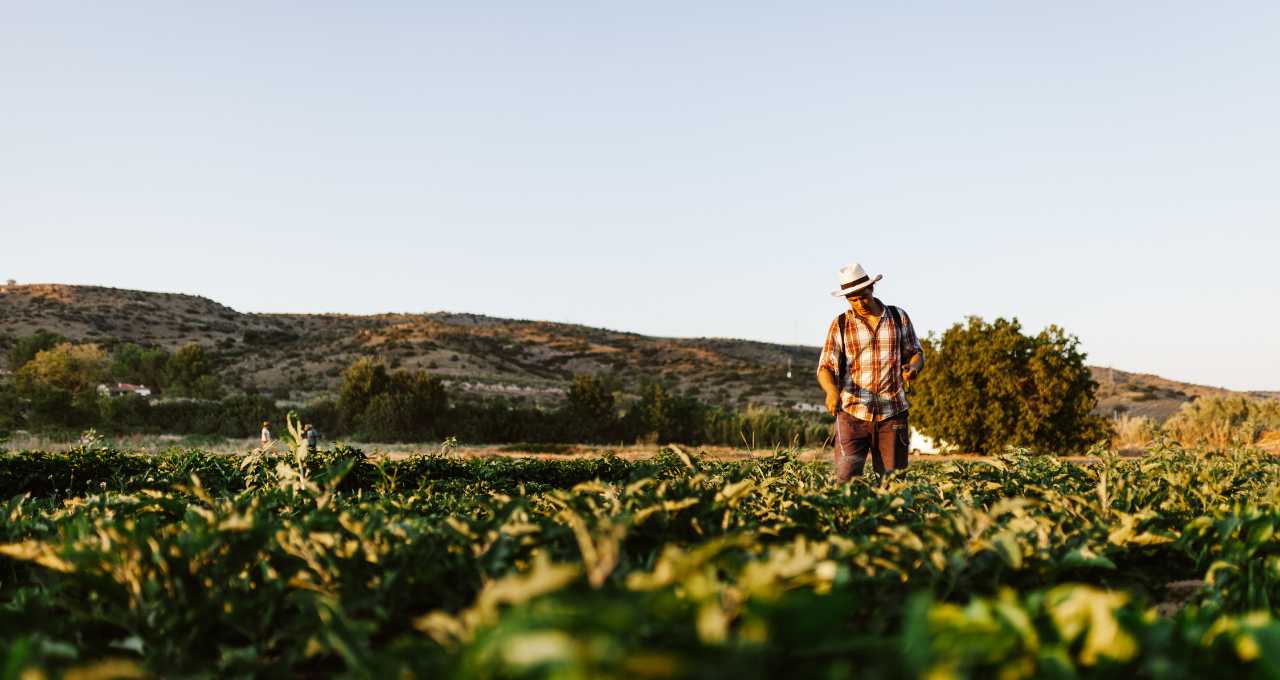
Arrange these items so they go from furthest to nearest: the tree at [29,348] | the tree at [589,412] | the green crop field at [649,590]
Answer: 1. the tree at [29,348]
2. the tree at [589,412]
3. the green crop field at [649,590]

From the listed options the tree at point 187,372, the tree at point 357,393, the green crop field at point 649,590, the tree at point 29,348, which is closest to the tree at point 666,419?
the tree at point 357,393

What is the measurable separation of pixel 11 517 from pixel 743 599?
8.41 ft

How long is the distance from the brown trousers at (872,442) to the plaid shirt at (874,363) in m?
0.06

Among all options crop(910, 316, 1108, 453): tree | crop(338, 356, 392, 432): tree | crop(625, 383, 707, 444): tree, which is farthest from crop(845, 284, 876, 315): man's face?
crop(338, 356, 392, 432): tree

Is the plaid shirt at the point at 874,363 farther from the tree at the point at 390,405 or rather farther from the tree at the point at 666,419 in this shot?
the tree at the point at 390,405

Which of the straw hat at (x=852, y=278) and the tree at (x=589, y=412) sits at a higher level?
the straw hat at (x=852, y=278)

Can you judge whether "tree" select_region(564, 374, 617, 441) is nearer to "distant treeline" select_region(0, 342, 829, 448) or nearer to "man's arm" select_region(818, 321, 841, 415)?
"distant treeline" select_region(0, 342, 829, 448)

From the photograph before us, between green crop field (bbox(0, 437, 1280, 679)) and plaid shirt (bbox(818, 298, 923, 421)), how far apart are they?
10.2 ft

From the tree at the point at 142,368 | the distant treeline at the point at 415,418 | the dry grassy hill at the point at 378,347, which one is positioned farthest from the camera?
the dry grassy hill at the point at 378,347

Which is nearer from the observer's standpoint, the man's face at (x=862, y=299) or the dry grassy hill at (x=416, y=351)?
the man's face at (x=862, y=299)

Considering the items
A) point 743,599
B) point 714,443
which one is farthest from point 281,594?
point 714,443

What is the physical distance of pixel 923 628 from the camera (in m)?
0.89

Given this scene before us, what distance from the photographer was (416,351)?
60562 mm

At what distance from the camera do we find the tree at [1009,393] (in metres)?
20.5
